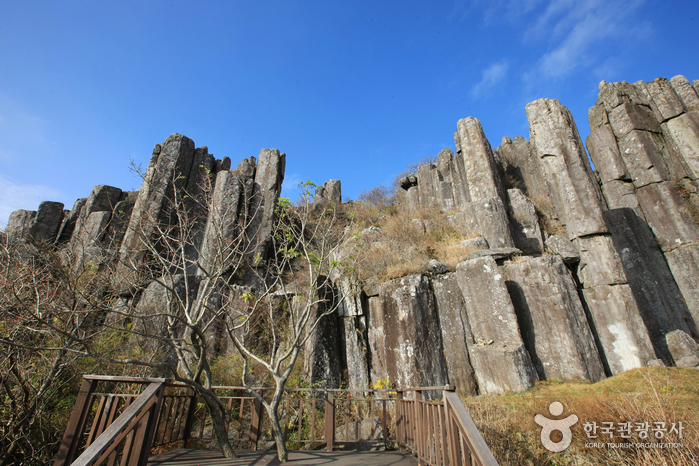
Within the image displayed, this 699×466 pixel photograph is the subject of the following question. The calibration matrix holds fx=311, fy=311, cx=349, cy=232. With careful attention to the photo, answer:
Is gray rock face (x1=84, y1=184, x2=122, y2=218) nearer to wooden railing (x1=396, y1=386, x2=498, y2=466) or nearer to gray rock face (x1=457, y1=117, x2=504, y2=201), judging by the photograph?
wooden railing (x1=396, y1=386, x2=498, y2=466)

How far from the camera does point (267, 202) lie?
46.0 ft

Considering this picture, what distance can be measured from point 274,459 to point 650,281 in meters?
12.1

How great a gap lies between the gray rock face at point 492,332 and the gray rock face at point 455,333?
6.3 inches

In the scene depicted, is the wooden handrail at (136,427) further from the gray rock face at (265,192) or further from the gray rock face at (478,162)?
the gray rock face at (478,162)

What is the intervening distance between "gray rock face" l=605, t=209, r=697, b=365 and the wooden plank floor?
903 centimetres

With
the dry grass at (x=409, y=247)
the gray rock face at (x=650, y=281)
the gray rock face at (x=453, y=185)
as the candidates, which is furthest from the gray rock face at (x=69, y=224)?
the gray rock face at (x=650, y=281)

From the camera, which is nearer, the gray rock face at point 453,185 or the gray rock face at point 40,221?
the gray rock face at point 453,185

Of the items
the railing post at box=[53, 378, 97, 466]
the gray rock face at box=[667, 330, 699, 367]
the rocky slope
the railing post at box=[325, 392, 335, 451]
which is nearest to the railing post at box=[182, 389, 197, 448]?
the railing post at box=[53, 378, 97, 466]

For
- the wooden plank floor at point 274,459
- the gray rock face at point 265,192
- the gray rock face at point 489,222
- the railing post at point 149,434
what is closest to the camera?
the railing post at point 149,434

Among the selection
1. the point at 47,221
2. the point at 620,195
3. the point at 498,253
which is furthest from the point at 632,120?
the point at 47,221

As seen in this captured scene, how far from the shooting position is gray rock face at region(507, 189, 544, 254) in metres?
10.9

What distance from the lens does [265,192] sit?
14258mm

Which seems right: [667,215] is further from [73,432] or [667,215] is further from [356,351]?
[73,432]

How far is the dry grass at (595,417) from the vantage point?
3.63 metres
